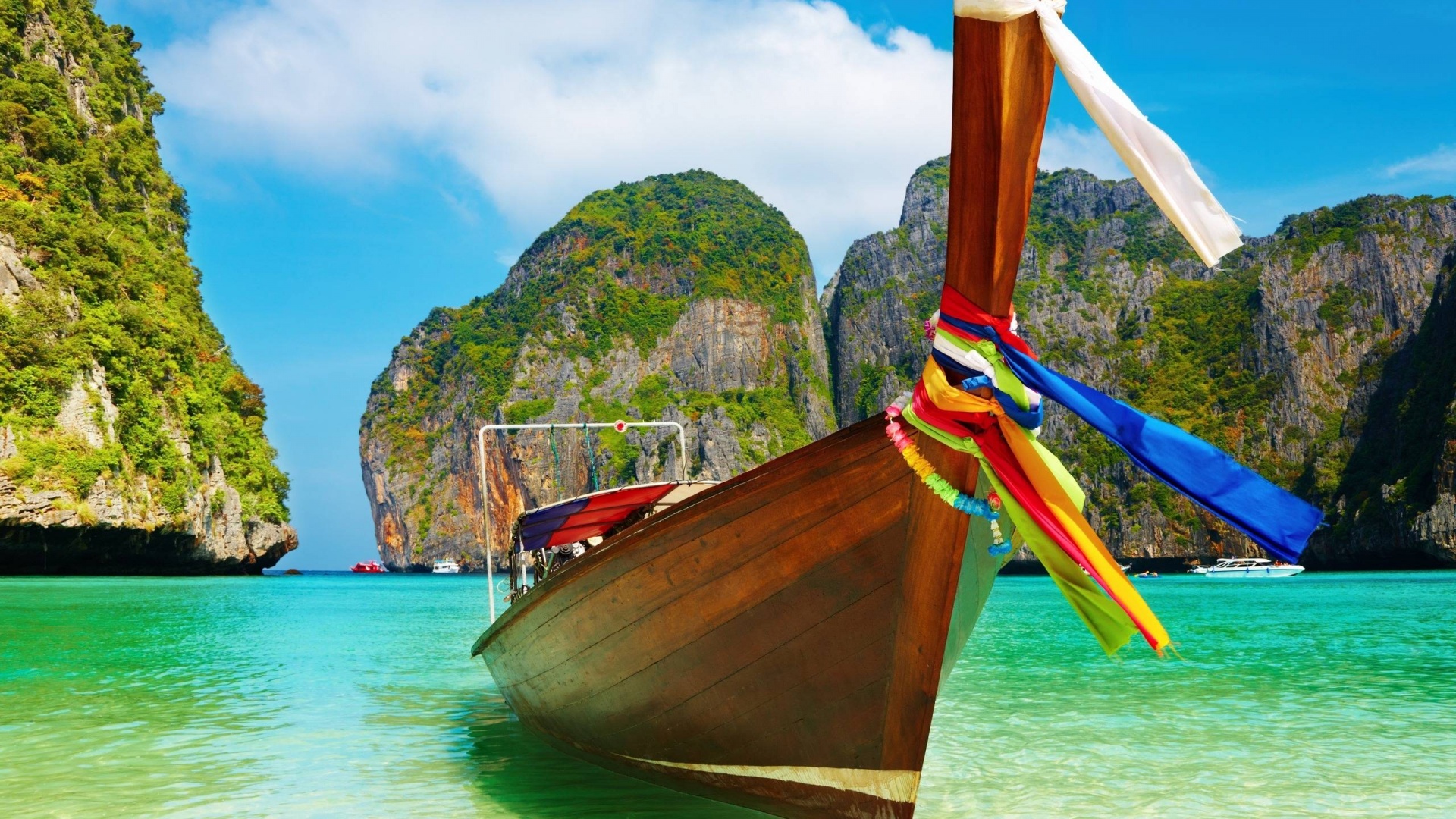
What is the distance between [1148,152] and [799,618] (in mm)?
2335

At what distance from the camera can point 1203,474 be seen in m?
2.74

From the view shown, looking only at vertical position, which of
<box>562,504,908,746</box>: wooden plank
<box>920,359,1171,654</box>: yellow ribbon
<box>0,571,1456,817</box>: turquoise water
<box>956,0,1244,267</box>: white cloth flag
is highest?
<box>956,0,1244,267</box>: white cloth flag

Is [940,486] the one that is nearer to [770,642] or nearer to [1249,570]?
[770,642]

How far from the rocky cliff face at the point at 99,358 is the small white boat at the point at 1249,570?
5097 cm

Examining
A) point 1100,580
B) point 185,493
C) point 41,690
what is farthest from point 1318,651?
point 185,493

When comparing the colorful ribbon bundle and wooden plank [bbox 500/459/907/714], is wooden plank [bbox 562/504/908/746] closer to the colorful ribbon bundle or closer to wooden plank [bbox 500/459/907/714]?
wooden plank [bbox 500/459/907/714]

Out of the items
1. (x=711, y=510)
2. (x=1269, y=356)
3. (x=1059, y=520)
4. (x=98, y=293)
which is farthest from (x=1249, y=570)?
(x=98, y=293)

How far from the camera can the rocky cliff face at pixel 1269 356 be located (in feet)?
177

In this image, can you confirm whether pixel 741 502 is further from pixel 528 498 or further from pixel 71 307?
pixel 528 498

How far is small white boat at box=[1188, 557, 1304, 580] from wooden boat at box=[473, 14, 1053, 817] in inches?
2003

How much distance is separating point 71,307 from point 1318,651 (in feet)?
123

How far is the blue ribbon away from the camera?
2.63 metres

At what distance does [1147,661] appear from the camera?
40.1 ft

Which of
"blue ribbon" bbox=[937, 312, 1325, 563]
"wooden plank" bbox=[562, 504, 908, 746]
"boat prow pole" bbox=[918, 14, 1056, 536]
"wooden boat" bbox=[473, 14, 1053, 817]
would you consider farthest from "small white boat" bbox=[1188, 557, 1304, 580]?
"boat prow pole" bbox=[918, 14, 1056, 536]
